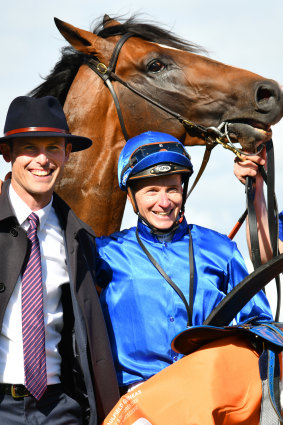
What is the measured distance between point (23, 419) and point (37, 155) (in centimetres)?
118

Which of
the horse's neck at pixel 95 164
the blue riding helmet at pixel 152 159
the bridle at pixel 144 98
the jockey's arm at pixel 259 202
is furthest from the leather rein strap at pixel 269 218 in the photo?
the horse's neck at pixel 95 164

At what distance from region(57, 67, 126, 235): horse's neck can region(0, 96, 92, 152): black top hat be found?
162 centimetres

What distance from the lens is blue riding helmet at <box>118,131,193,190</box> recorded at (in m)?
3.40

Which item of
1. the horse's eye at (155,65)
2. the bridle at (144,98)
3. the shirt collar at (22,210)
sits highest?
the horse's eye at (155,65)

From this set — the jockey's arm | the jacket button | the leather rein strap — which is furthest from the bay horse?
the jacket button

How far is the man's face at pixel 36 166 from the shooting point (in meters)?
3.09

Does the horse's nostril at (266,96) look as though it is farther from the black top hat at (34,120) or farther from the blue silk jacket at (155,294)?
the black top hat at (34,120)

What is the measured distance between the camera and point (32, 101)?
3.23 metres

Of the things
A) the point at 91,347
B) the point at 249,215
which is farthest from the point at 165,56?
the point at 91,347

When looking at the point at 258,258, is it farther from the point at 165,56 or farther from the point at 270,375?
the point at 165,56

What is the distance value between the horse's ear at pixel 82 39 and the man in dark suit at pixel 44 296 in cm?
190

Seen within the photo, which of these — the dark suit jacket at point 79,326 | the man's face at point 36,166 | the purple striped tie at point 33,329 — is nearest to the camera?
the purple striped tie at point 33,329

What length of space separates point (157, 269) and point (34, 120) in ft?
3.01

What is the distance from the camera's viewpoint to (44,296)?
2996mm
